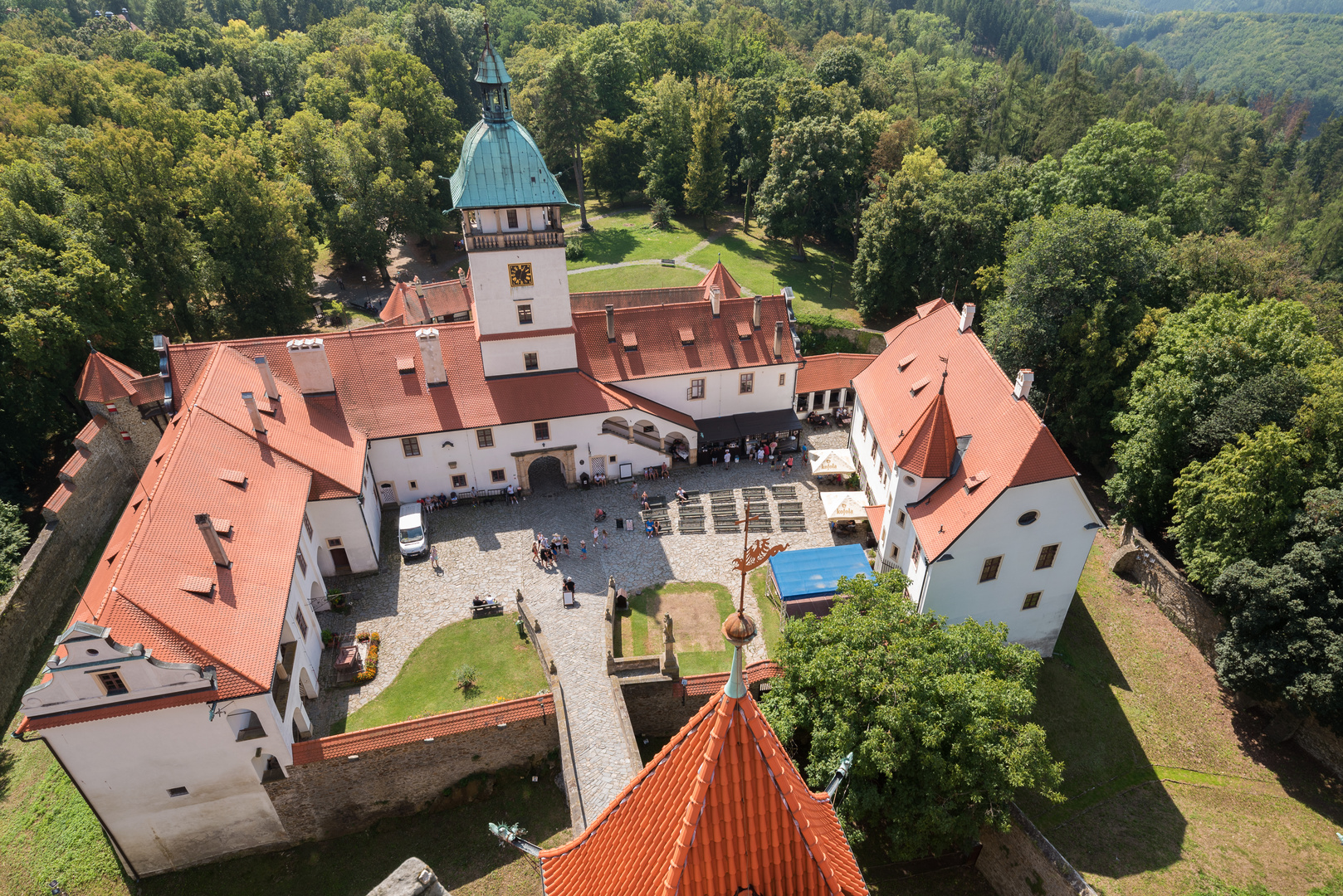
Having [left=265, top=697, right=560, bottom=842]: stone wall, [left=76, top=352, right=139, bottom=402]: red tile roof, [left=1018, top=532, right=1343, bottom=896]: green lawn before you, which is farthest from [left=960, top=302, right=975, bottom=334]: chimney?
[left=76, top=352, right=139, bottom=402]: red tile roof

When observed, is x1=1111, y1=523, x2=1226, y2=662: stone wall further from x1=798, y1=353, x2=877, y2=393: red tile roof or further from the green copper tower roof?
the green copper tower roof

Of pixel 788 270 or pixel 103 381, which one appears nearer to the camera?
pixel 103 381

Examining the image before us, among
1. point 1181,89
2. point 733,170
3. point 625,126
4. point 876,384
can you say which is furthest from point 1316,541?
point 1181,89

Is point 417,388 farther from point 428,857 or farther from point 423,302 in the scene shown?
point 428,857

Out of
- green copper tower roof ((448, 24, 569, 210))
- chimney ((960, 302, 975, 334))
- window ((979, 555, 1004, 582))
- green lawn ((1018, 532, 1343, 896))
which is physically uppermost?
green copper tower roof ((448, 24, 569, 210))

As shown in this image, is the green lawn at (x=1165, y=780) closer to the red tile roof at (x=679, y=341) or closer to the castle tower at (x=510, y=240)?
the red tile roof at (x=679, y=341)

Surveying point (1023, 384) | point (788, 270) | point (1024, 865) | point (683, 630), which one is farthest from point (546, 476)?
point (788, 270)

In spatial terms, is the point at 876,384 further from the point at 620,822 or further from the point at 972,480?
the point at 620,822
